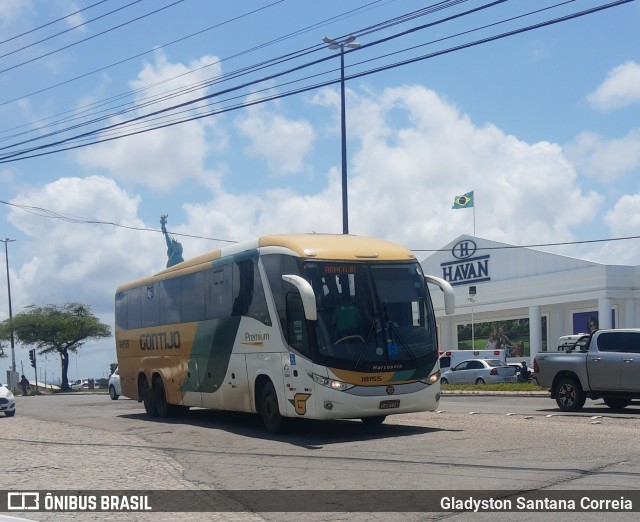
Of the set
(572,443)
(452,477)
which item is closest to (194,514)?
(452,477)

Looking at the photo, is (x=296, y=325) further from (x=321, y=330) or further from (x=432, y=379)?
(x=432, y=379)

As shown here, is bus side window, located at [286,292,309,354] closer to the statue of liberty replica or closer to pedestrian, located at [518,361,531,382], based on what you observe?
pedestrian, located at [518,361,531,382]

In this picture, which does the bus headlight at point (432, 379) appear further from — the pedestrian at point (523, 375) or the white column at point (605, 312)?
the white column at point (605, 312)

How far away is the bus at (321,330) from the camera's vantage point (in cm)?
1512

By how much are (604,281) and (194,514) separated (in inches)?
1588

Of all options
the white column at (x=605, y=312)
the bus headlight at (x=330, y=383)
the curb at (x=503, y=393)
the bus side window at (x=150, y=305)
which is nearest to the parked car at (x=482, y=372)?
the curb at (x=503, y=393)

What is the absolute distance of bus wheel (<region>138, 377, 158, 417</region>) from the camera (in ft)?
74.3

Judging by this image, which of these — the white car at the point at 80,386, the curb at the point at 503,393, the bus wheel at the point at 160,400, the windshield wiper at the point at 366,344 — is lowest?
the white car at the point at 80,386

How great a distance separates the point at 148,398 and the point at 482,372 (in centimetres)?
2069

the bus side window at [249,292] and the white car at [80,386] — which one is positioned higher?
the bus side window at [249,292]

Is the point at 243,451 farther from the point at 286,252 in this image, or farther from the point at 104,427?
the point at 104,427

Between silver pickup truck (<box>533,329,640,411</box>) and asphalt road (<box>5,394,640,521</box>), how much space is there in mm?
594

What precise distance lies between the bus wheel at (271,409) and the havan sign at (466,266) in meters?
38.8

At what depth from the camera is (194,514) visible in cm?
945
